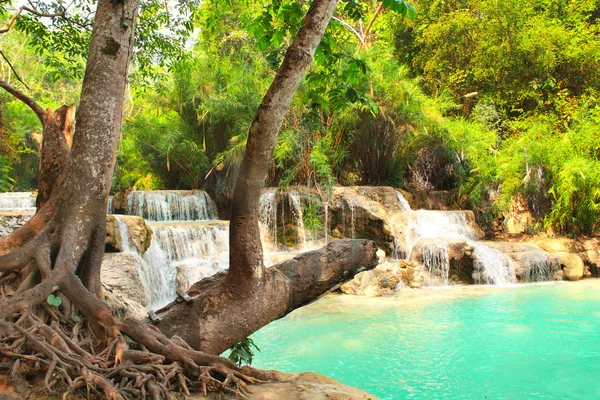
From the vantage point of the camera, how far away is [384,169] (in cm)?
1366

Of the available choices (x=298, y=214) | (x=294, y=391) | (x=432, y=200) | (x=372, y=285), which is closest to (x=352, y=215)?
(x=298, y=214)

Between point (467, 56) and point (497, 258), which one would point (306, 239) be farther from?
point (467, 56)

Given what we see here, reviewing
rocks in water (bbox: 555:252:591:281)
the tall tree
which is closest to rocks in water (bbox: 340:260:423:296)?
rocks in water (bbox: 555:252:591:281)

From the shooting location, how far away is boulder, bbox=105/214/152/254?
6980mm

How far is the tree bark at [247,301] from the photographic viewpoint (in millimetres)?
2789

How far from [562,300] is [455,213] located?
4.18m

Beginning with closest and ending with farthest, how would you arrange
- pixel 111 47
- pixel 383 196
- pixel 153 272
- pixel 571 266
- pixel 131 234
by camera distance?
pixel 111 47, pixel 131 234, pixel 153 272, pixel 571 266, pixel 383 196

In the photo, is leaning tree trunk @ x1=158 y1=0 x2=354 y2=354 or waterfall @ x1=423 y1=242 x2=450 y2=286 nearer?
leaning tree trunk @ x1=158 y1=0 x2=354 y2=354

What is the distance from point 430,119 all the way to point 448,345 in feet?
27.8

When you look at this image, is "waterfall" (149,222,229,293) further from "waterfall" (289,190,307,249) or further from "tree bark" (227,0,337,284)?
"tree bark" (227,0,337,284)

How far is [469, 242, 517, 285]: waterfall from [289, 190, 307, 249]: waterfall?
11.9ft

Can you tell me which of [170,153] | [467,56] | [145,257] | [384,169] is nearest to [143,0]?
[145,257]

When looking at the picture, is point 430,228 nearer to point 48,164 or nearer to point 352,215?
point 352,215

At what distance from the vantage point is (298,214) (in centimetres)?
1126
